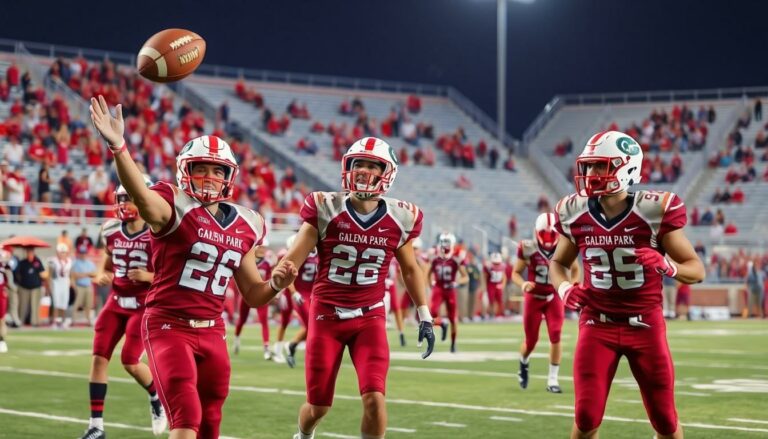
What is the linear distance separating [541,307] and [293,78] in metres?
26.4

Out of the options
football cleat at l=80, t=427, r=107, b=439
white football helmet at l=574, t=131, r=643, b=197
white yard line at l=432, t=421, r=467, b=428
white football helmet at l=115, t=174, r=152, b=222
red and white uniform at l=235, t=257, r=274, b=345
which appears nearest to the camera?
white football helmet at l=574, t=131, r=643, b=197

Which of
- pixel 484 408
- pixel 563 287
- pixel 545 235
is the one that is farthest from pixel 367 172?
pixel 545 235

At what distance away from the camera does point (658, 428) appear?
238 inches

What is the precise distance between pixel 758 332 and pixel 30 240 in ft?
44.1

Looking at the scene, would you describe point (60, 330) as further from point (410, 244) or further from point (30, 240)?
point (410, 244)

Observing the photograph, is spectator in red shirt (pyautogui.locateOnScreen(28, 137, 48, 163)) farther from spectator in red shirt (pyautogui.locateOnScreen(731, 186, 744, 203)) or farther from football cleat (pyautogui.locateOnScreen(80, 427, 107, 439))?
spectator in red shirt (pyautogui.locateOnScreen(731, 186, 744, 203))

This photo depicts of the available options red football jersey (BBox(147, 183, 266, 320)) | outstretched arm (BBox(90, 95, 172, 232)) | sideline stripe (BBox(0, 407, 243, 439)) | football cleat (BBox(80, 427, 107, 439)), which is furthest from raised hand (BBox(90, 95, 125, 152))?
sideline stripe (BBox(0, 407, 243, 439))

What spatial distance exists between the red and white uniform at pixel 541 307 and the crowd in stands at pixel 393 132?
67.5 feet

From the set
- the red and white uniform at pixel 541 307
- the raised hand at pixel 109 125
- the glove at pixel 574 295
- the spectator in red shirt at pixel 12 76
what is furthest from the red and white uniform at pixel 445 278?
the spectator in red shirt at pixel 12 76

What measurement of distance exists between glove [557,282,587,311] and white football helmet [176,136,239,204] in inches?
73.5

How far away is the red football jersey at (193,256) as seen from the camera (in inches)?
223

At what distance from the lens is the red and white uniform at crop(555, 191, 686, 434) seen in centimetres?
602

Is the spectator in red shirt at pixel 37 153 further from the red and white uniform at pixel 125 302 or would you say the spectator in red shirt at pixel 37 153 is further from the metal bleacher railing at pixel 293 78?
the red and white uniform at pixel 125 302

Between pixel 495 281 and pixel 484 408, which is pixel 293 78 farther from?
pixel 484 408
